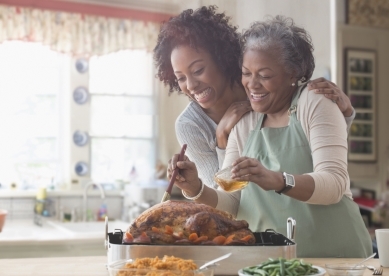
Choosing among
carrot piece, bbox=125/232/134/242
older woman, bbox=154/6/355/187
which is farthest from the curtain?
carrot piece, bbox=125/232/134/242

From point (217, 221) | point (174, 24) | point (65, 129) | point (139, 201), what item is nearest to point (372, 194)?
point (139, 201)

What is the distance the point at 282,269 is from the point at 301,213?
1.96 feet

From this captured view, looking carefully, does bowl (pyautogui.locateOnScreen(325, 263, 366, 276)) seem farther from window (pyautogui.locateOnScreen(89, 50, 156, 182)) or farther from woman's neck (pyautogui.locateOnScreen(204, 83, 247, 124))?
window (pyautogui.locateOnScreen(89, 50, 156, 182))

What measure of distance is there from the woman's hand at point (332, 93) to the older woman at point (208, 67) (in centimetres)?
30

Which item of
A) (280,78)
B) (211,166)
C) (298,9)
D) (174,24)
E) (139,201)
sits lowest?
(139,201)

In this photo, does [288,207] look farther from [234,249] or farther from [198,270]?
[198,270]

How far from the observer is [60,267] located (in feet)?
4.94

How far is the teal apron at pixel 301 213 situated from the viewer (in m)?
1.79

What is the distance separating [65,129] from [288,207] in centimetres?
358

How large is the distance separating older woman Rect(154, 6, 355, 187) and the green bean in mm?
898

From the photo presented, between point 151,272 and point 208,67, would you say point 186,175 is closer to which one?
point 208,67

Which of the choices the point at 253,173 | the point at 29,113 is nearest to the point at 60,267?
the point at 253,173

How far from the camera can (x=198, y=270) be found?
1202mm

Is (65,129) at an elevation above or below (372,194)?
above
